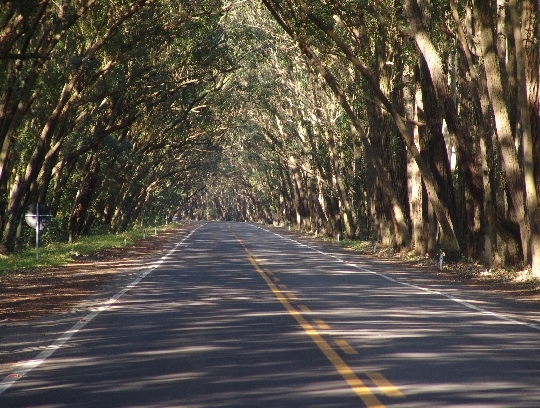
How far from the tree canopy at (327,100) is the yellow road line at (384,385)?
10.2 m

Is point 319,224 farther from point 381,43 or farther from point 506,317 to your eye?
point 506,317

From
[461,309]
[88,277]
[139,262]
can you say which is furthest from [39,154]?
[461,309]

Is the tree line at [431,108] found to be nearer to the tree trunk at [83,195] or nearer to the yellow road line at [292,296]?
the yellow road line at [292,296]

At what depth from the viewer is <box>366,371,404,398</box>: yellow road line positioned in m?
8.44

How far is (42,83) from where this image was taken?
2947 cm

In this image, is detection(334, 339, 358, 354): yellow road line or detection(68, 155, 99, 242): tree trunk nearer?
detection(334, 339, 358, 354): yellow road line

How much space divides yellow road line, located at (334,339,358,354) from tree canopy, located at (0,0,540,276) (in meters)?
8.45

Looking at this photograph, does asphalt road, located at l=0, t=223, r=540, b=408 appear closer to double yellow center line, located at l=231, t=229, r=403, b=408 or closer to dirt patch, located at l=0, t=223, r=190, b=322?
double yellow center line, located at l=231, t=229, r=403, b=408

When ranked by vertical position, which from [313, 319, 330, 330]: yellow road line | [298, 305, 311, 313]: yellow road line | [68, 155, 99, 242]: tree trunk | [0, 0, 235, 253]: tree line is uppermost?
[0, 0, 235, 253]: tree line

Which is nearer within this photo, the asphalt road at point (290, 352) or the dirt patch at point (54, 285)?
the asphalt road at point (290, 352)

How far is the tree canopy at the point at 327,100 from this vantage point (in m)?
24.0

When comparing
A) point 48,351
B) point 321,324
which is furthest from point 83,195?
point 48,351

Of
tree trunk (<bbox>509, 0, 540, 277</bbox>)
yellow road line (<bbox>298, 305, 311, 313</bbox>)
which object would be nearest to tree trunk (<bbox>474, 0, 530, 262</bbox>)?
tree trunk (<bbox>509, 0, 540, 277</bbox>)

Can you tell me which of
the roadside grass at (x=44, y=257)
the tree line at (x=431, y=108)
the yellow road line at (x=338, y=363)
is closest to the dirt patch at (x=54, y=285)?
the roadside grass at (x=44, y=257)
